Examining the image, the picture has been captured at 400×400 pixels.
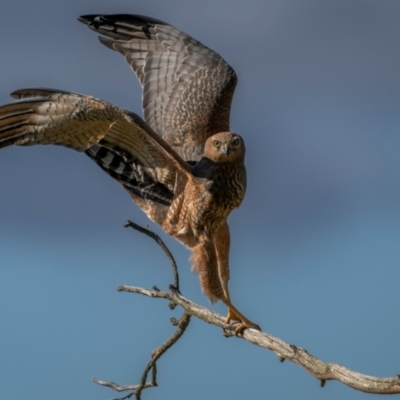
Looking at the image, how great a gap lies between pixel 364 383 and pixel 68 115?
12.9 ft

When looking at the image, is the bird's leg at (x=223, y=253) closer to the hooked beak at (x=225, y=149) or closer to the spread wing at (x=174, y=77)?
the hooked beak at (x=225, y=149)

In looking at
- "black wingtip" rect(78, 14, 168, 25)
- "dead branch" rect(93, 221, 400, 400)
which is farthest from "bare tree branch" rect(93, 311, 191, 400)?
"black wingtip" rect(78, 14, 168, 25)

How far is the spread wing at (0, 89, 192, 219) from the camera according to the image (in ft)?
32.5

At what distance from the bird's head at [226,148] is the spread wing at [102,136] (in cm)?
32

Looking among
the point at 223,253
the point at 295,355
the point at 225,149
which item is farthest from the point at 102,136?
the point at 295,355

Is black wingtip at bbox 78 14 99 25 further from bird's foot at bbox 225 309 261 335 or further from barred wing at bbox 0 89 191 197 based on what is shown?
bird's foot at bbox 225 309 261 335

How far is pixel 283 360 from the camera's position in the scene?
8.74m

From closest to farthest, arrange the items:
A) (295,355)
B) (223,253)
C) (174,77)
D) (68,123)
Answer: (295,355) < (68,123) < (223,253) < (174,77)

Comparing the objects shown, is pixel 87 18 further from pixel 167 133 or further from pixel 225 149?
pixel 225 149

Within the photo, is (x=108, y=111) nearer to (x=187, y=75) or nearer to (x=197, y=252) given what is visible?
(x=197, y=252)

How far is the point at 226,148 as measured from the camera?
1070 cm

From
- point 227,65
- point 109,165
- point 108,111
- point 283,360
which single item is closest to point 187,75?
point 227,65

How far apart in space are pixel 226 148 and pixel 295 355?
2.84m

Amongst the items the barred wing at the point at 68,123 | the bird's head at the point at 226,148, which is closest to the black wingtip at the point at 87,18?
the barred wing at the point at 68,123
